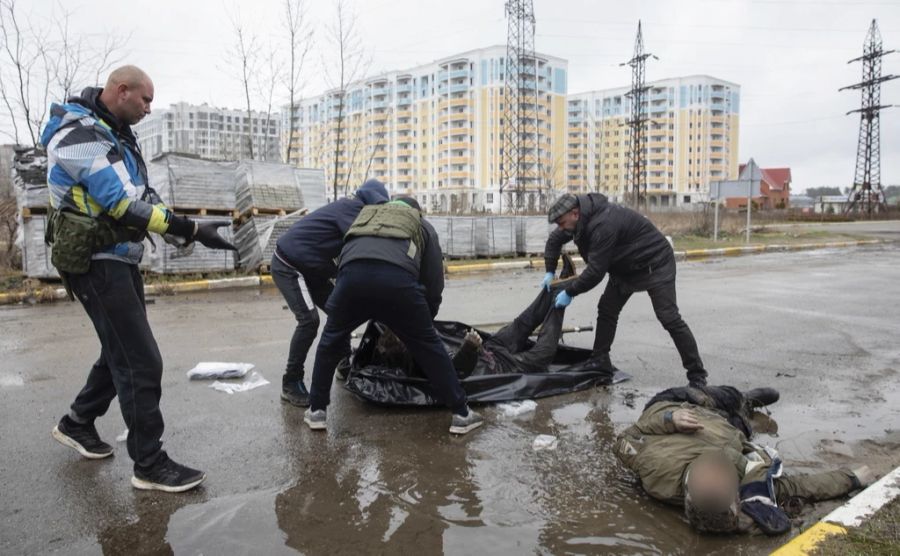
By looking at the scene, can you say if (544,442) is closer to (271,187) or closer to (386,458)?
(386,458)

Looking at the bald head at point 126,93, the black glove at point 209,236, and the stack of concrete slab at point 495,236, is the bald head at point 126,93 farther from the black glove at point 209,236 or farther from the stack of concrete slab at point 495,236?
the stack of concrete slab at point 495,236

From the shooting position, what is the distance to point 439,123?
98.4 meters

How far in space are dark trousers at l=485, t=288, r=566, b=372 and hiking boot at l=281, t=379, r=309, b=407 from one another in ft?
4.65

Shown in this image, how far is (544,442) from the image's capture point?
3.85 metres

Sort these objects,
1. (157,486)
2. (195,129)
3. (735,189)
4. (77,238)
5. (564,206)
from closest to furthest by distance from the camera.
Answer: (77,238)
(157,486)
(564,206)
(735,189)
(195,129)

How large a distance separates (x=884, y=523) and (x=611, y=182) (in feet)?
376

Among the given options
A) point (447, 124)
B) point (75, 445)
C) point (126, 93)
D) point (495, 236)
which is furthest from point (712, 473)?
point (447, 124)

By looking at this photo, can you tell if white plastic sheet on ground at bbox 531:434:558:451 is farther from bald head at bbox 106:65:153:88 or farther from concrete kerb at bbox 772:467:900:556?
bald head at bbox 106:65:153:88

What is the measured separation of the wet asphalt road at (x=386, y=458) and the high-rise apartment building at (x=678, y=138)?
342 feet

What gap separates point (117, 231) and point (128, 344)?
54 cm

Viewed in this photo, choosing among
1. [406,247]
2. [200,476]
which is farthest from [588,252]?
[200,476]

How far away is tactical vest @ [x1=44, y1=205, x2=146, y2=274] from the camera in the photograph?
9.54ft

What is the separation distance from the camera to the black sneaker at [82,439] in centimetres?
357

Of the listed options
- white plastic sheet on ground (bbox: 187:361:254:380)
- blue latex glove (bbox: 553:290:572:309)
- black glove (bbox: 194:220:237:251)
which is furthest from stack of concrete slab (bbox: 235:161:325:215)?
black glove (bbox: 194:220:237:251)
